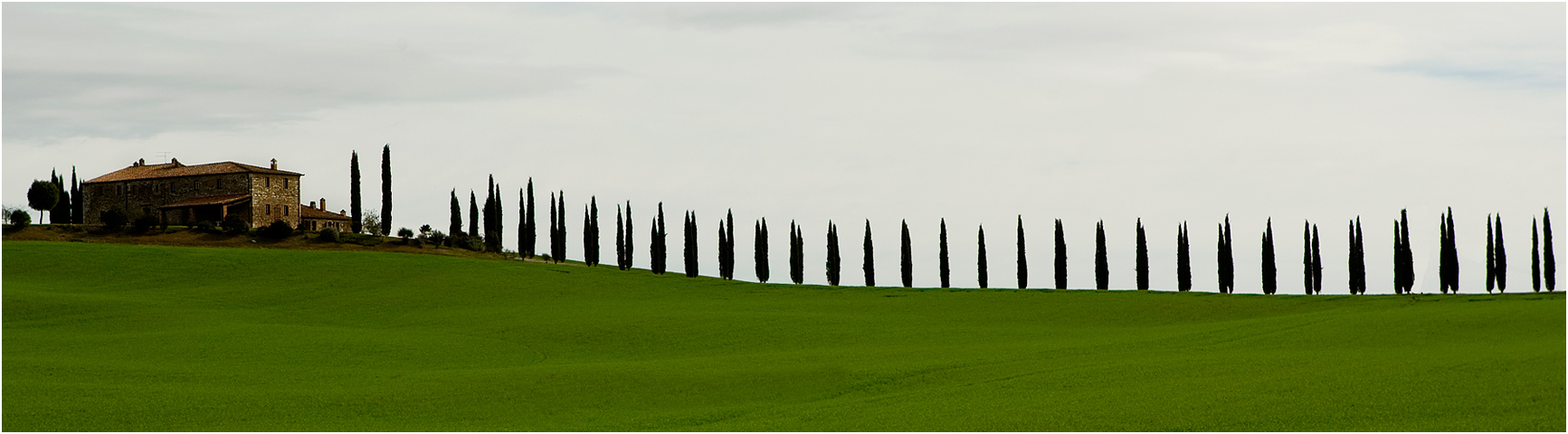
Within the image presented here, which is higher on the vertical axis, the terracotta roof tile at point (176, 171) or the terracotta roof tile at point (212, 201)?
the terracotta roof tile at point (176, 171)

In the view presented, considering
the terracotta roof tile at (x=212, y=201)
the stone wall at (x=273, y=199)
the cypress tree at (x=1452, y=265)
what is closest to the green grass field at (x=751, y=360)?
the cypress tree at (x=1452, y=265)

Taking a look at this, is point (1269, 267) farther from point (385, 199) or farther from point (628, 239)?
point (385, 199)

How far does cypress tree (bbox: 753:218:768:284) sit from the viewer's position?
78125mm

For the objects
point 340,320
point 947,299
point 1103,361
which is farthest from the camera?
point 947,299

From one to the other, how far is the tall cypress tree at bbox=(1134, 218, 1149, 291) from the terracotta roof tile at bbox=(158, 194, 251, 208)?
61722 millimetres

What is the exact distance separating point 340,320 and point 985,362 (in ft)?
99.1

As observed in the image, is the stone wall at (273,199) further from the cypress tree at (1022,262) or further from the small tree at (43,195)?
the cypress tree at (1022,262)

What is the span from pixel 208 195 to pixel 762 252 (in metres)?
43.6

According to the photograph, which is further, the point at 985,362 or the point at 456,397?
the point at 985,362

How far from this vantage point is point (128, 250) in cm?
7362

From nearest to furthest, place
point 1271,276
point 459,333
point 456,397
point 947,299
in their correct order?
1. point 456,397
2. point 459,333
3. point 947,299
4. point 1271,276

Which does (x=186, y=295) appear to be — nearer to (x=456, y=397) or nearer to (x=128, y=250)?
(x=128, y=250)

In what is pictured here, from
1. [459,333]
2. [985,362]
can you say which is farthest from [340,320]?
[985,362]

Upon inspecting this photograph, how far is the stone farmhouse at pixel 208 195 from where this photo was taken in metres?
92.8
